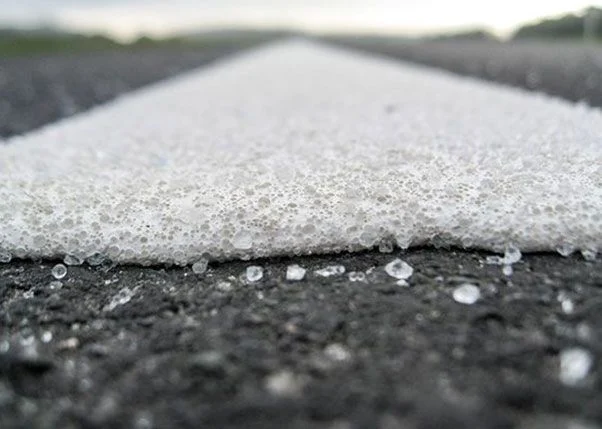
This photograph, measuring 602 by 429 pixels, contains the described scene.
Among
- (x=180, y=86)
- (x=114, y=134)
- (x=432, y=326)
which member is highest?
(x=432, y=326)

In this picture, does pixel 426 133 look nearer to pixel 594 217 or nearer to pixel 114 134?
pixel 594 217

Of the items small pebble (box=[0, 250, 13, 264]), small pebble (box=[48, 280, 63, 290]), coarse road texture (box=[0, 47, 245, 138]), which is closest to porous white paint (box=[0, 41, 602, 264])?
small pebble (box=[0, 250, 13, 264])

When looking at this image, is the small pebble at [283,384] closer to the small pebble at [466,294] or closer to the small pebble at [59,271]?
the small pebble at [466,294]

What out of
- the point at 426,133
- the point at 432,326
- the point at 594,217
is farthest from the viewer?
the point at 426,133

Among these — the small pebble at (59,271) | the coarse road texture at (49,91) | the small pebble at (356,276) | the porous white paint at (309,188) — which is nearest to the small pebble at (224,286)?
the porous white paint at (309,188)

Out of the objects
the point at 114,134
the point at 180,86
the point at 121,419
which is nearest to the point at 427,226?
the point at 121,419

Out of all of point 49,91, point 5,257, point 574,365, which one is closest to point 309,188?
point 5,257

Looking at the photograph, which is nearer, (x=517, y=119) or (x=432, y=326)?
(x=432, y=326)
